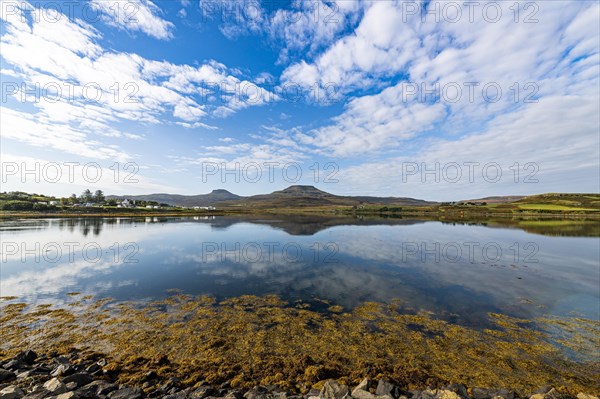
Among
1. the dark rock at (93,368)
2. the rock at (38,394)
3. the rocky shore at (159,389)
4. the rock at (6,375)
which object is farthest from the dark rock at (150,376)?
the rock at (6,375)

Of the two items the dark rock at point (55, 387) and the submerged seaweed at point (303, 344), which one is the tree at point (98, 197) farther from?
the dark rock at point (55, 387)

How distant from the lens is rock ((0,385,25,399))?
6.51m

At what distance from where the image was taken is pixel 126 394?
24.4ft

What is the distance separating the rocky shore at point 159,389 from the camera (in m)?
7.11

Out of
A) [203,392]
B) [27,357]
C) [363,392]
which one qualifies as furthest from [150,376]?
[363,392]

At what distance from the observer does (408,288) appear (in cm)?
1883

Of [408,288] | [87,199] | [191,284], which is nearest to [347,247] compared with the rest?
[408,288]

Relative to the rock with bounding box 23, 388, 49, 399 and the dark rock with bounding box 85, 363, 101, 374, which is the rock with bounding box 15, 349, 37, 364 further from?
the rock with bounding box 23, 388, 49, 399

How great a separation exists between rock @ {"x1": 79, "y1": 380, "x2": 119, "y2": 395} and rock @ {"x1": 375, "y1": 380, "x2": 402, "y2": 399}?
899cm

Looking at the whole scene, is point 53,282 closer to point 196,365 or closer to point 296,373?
point 196,365

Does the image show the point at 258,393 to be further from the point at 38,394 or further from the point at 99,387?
the point at 38,394

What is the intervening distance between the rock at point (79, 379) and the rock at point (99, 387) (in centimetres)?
24

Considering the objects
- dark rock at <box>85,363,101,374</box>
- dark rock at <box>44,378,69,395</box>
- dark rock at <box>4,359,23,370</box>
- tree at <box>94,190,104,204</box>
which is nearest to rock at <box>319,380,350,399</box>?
dark rock at <box>44,378,69,395</box>

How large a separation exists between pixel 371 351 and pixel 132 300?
15.9 metres
